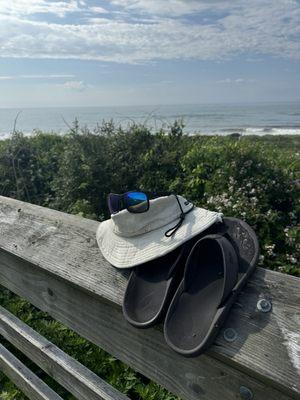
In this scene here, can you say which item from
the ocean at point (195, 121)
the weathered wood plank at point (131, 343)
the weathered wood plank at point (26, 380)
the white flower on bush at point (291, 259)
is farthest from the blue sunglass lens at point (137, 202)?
the ocean at point (195, 121)

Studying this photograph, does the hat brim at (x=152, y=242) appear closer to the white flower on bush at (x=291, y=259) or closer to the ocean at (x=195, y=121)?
the white flower on bush at (x=291, y=259)

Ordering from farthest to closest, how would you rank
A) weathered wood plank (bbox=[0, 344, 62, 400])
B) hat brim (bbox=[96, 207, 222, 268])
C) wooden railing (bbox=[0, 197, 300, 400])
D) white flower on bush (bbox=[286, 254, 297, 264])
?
white flower on bush (bbox=[286, 254, 297, 264])
weathered wood plank (bbox=[0, 344, 62, 400])
hat brim (bbox=[96, 207, 222, 268])
wooden railing (bbox=[0, 197, 300, 400])

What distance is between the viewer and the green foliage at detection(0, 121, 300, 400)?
303 cm

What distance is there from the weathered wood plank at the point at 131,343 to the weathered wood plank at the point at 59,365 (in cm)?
18

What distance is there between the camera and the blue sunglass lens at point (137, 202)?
57.7 inches

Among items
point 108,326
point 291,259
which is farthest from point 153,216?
point 291,259

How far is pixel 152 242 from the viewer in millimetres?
1419

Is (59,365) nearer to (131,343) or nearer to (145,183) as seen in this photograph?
(131,343)

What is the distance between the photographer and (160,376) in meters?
1.33

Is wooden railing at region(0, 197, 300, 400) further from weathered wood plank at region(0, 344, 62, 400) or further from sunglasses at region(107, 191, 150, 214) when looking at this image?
sunglasses at region(107, 191, 150, 214)

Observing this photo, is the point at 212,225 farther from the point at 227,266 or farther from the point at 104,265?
the point at 104,265

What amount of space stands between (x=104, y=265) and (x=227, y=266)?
551 mm

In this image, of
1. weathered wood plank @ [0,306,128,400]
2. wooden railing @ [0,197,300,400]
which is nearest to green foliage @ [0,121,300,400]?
weathered wood plank @ [0,306,128,400]

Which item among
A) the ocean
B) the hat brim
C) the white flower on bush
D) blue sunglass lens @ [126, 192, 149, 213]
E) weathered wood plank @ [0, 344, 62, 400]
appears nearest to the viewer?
the hat brim
